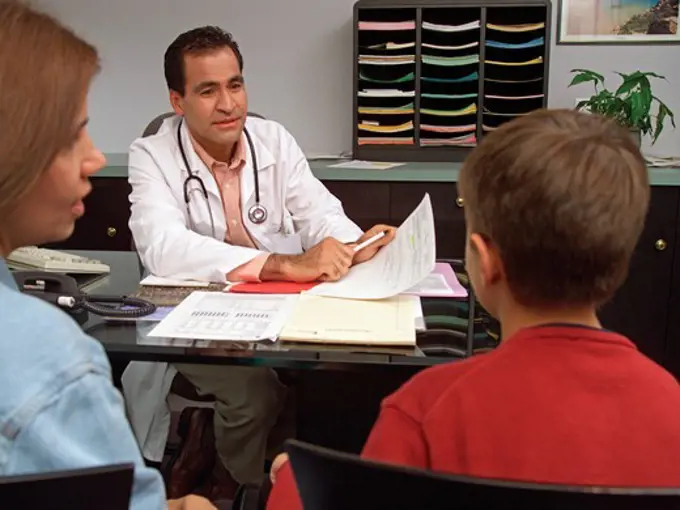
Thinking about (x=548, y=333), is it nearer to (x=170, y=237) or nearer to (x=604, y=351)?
(x=604, y=351)

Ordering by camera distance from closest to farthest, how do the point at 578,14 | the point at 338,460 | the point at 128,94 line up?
1. the point at 338,460
2. the point at 578,14
3. the point at 128,94

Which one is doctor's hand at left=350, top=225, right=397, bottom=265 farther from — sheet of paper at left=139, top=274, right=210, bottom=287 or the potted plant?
the potted plant

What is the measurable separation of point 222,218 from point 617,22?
1.87 m

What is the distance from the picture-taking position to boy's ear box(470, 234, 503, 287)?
80 cm

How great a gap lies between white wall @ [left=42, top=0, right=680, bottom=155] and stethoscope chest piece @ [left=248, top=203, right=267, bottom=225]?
3.78 ft

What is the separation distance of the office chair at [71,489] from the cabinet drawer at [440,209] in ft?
7.13

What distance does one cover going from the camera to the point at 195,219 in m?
1.88

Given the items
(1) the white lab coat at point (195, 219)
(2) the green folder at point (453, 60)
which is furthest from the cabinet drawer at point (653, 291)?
(1) the white lab coat at point (195, 219)

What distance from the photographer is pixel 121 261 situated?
1694mm

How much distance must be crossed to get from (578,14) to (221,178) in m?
1.72

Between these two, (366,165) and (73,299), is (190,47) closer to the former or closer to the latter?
(73,299)

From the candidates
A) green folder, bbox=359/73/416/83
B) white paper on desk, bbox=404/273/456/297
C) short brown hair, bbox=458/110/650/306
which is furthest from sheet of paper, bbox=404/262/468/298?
green folder, bbox=359/73/416/83

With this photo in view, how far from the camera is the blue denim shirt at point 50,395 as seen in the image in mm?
550

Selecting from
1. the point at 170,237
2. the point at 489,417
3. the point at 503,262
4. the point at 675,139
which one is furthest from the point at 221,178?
the point at 675,139
